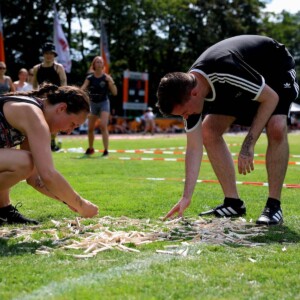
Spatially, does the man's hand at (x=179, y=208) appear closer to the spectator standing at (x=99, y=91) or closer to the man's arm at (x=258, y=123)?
the man's arm at (x=258, y=123)

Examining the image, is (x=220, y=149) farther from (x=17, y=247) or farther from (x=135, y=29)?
(x=135, y=29)

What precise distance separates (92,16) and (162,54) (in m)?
8.98

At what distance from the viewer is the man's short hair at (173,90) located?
160 inches

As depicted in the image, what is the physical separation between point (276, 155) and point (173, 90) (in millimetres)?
1238

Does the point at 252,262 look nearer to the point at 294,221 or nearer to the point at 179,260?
the point at 179,260

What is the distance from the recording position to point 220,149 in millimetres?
5203

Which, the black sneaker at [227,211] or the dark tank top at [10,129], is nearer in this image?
the dark tank top at [10,129]

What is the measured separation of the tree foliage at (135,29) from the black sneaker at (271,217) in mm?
36525

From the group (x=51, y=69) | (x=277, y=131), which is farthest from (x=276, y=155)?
(x=51, y=69)

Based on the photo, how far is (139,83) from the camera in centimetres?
3478

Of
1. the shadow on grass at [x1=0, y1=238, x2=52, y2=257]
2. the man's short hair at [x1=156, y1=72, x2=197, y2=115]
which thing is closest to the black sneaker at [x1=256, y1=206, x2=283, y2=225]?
the man's short hair at [x1=156, y1=72, x2=197, y2=115]

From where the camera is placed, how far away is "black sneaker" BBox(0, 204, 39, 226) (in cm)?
455

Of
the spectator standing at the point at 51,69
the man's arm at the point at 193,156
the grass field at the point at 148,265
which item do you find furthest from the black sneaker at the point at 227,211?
the spectator standing at the point at 51,69

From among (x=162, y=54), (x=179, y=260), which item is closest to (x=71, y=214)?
(x=179, y=260)
